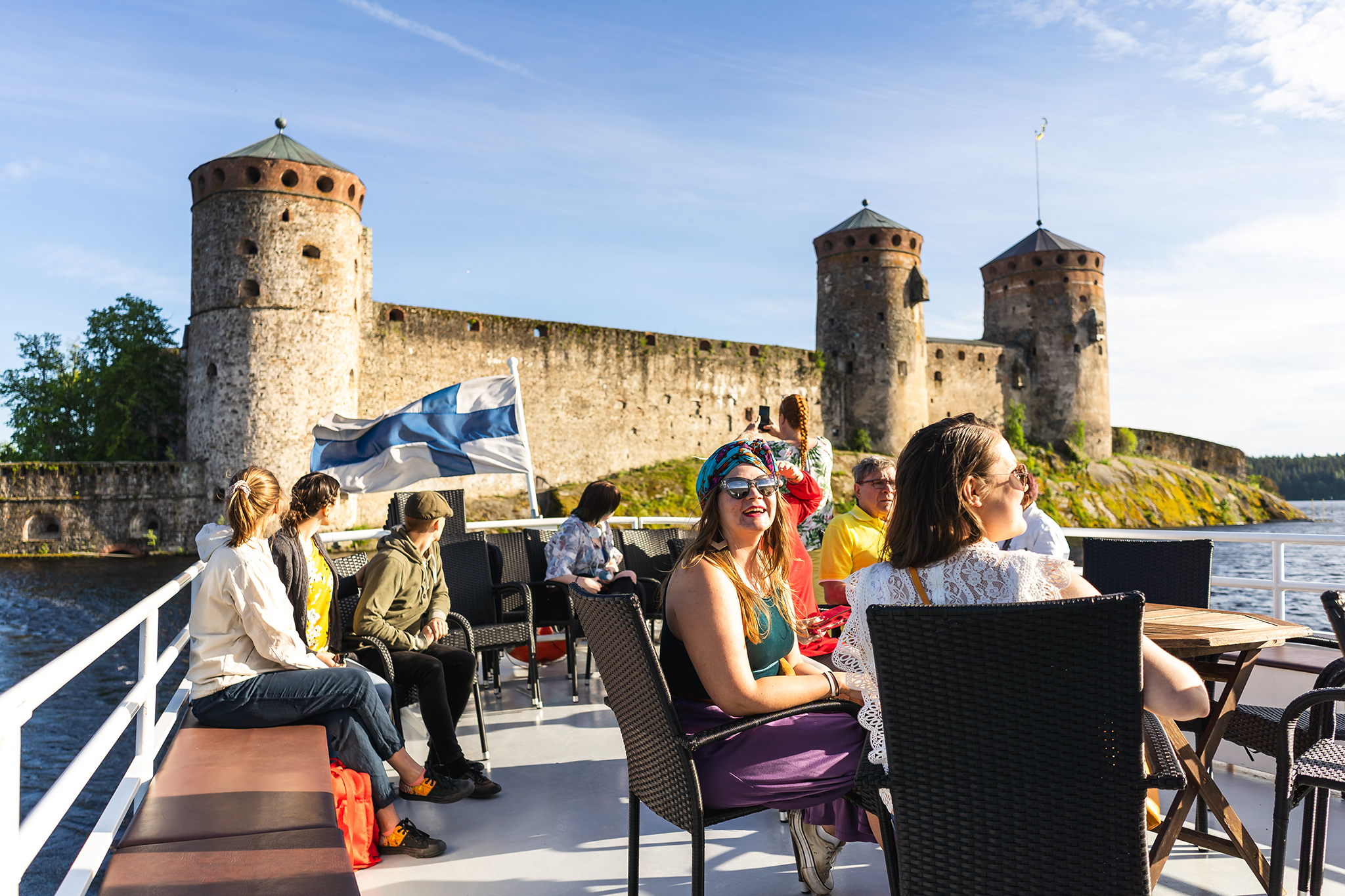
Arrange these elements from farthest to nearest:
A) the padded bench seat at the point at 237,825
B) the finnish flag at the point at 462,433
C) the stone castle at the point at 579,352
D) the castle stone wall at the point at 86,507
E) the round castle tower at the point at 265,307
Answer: the castle stone wall at the point at 86,507, the stone castle at the point at 579,352, the round castle tower at the point at 265,307, the finnish flag at the point at 462,433, the padded bench seat at the point at 237,825

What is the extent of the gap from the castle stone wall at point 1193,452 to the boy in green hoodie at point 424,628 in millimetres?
39442

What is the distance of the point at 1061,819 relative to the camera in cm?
133

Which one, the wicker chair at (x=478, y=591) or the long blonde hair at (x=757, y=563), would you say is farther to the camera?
the wicker chair at (x=478, y=591)

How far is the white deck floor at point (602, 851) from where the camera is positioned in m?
2.28

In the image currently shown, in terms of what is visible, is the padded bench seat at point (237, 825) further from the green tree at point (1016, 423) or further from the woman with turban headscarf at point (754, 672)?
the green tree at point (1016, 423)

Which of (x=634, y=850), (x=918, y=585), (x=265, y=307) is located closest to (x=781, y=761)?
(x=634, y=850)

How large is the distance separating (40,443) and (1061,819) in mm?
30534

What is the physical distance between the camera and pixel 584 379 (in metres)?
25.4

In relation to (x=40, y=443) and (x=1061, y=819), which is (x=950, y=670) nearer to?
(x=1061, y=819)

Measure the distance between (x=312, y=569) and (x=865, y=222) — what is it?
27784 millimetres

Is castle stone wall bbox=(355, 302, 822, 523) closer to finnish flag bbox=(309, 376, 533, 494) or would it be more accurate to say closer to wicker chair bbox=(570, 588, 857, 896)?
finnish flag bbox=(309, 376, 533, 494)

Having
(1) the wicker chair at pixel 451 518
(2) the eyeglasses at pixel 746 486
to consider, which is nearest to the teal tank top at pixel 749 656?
(2) the eyeglasses at pixel 746 486

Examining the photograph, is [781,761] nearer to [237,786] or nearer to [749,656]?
[749,656]

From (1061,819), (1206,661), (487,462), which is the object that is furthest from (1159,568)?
(487,462)
